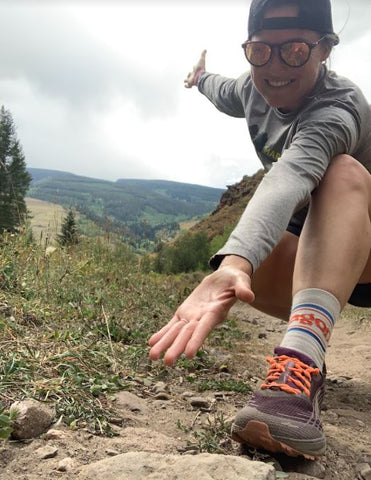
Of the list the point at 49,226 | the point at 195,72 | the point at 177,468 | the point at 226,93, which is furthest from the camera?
the point at 49,226

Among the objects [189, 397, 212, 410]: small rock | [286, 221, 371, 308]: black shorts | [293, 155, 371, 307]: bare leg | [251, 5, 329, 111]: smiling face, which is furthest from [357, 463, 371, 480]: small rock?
[251, 5, 329, 111]: smiling face

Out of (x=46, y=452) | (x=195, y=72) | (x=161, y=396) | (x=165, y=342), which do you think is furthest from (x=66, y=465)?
(x=195, y=72)

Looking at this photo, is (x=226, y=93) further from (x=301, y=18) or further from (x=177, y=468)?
(x=177, y=468)

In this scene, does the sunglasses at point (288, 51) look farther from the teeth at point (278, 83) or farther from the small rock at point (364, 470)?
the small rock at point (364, 470)

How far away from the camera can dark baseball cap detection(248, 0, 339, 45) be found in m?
2.04

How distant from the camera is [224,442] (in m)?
1.51

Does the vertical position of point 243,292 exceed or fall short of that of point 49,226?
it exceeds it

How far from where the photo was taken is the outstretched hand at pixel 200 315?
118 centimetres

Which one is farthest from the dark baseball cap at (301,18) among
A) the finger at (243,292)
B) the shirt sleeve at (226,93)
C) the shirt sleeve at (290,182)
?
the finger at (243,292)

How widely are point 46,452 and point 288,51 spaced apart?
1794 millimetres

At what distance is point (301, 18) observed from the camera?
204cm

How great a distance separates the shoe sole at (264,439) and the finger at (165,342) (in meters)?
0.38

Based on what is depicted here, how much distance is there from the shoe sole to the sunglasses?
4.95ft

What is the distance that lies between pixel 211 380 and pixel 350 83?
1.56 meters
